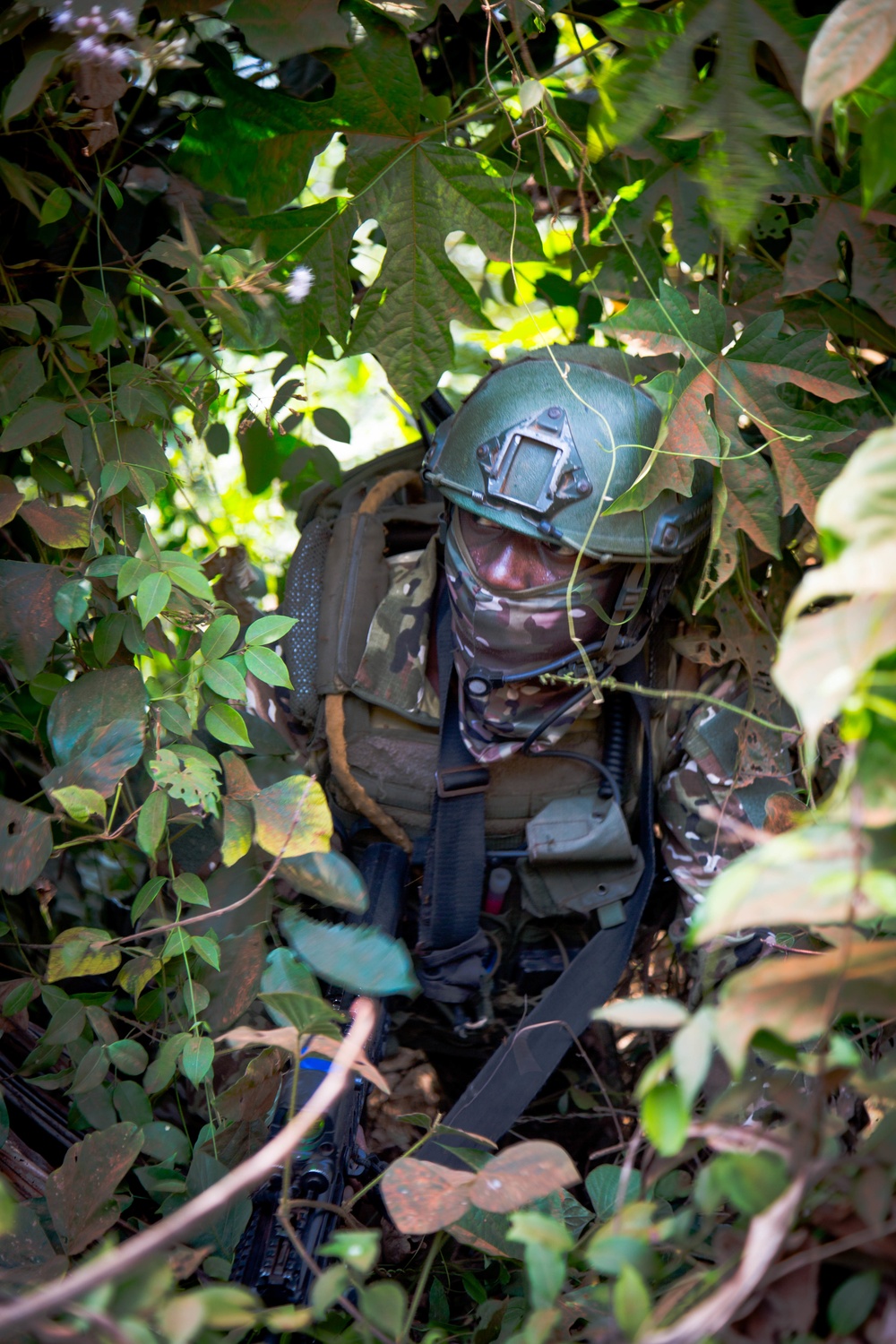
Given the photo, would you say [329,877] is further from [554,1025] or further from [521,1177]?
[554,1025]

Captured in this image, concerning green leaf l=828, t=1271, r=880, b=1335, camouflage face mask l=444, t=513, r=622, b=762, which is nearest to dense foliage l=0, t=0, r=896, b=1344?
green leaf l=828, t=1271, r=880, b=1335

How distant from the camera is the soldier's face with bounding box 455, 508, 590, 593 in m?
2.11

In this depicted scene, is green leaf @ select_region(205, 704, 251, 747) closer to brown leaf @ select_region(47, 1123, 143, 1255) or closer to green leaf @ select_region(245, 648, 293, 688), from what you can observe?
green leaf @ select_region(245, 648, 293, 688)

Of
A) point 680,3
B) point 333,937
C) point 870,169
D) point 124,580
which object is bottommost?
point 333,937

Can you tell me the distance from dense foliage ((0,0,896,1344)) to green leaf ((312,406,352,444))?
1.05 ft

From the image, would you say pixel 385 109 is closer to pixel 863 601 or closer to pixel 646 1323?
pixel 863 601

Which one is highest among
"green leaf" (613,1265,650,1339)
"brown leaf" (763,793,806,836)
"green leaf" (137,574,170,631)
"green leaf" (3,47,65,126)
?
"green leaf" (3,47,65,126)

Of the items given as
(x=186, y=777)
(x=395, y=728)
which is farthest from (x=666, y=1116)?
(x=395, y=728)

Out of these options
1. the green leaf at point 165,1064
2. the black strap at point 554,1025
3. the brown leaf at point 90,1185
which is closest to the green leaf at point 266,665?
the green leaf at point 165,1064

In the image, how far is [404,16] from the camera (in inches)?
69.4

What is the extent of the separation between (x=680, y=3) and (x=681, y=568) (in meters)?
1.11

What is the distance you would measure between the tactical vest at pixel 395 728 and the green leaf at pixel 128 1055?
0.98 m

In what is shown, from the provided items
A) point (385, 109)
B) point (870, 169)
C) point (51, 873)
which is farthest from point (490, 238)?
point (51, 873)

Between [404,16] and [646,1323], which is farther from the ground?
[404,16]
